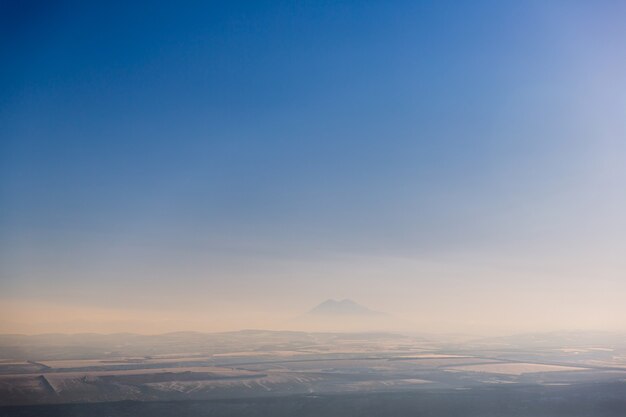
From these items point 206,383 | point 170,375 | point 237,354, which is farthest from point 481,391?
point 237,354

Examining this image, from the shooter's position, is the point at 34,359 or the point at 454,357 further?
the point at 454,357

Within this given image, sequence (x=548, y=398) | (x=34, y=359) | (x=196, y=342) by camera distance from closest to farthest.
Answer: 1. (x=548, y=398)
2. (x=34, y=359)
3. (x=196, y=342)

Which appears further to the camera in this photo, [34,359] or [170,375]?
[34,359]

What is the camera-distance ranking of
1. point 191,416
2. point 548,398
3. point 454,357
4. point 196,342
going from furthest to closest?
point 196,342 < point 454,357 < point 548,398 < point 191,416

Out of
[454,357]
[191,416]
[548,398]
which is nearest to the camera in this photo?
[191,416]

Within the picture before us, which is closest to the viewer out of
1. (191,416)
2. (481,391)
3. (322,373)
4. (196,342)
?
(191,416)

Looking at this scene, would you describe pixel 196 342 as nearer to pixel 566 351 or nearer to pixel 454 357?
pixel 454 357

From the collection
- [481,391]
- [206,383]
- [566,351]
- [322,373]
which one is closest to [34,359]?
[206,383]

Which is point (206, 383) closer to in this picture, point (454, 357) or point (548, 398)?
point (548, 398)
